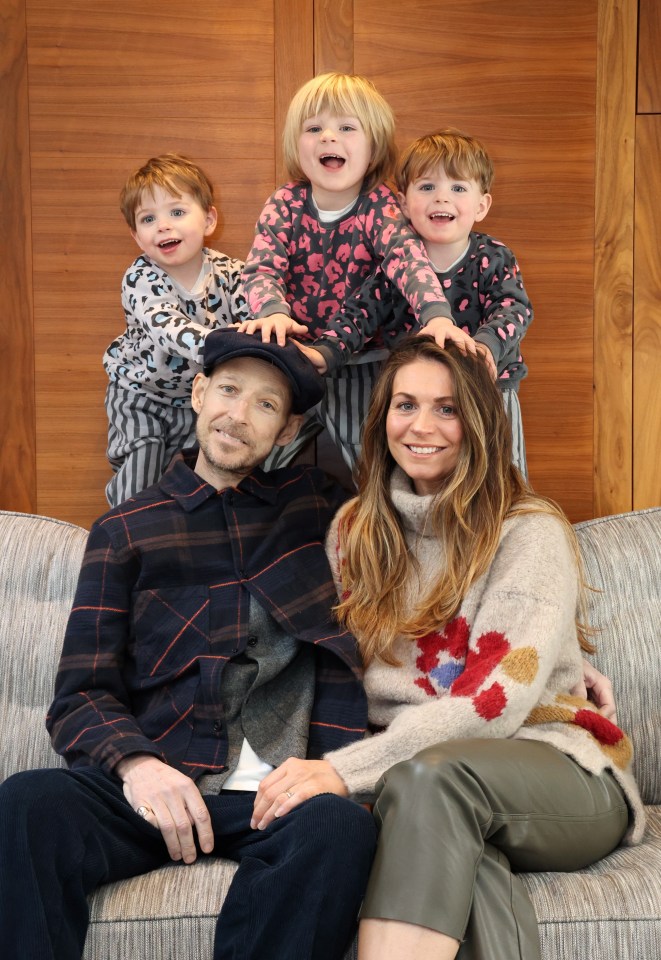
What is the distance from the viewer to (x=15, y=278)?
264 centimetres

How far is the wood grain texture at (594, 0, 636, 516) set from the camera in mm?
2627

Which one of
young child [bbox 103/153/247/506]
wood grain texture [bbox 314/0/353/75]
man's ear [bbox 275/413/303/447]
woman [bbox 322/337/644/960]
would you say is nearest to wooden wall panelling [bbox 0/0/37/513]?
young child [bbox 103/153/247/506]

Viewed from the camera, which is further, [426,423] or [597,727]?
[426,423]

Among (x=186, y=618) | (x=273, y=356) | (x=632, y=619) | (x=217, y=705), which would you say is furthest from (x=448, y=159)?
(x=217, y=705)

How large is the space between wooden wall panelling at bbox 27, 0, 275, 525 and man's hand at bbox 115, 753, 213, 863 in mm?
1387

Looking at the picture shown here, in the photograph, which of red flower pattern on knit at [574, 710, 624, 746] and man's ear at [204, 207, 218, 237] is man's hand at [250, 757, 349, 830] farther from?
man's ear at [204, 207, 218, 237]

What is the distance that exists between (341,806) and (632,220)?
1.84 metres

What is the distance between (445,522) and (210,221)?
1108mm

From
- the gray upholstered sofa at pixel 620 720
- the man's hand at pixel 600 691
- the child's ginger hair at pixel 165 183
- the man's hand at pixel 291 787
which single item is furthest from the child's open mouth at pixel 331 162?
the man's hand at pixel 291 787

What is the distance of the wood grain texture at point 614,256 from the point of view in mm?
2627

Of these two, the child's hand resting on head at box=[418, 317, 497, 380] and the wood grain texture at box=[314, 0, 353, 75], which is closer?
the child's hand resting on head at box=[418, 317, 497, 380]

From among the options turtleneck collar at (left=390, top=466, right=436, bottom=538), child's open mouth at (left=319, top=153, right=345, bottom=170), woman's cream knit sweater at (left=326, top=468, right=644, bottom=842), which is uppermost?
child's open mouth at (left=319, top=153, right=345, bottom=170)

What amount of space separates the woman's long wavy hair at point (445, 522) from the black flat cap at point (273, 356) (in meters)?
0.14

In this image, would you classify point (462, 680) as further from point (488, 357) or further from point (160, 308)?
point (160, 308)
